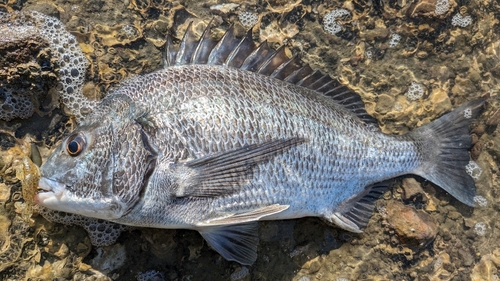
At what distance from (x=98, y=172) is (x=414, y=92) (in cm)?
224

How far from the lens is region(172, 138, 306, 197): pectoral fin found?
2.29m

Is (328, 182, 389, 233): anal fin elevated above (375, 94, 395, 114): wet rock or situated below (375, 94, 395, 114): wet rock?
below

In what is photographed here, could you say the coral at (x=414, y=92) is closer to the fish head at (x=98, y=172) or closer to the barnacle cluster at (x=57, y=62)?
the fish head at (x=98, y=172)

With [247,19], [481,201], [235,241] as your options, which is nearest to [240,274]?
[235,241]

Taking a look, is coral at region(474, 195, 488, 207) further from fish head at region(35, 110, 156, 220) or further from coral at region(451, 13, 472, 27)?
fish head at region(35, 110, 156, 220)

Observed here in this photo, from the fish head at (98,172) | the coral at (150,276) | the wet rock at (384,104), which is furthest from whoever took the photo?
the wet rock at (384,104)

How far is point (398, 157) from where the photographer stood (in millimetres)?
2781

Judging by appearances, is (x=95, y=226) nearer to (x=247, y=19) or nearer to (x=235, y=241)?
(x=235, y=241)

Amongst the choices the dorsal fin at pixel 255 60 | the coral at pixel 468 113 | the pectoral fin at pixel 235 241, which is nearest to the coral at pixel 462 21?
the coral at pixel 468 113

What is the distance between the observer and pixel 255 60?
2.68 metres

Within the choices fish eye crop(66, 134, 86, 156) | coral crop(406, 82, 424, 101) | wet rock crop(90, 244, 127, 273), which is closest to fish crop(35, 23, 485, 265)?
fish eye crop(66, 134, 86, 156)

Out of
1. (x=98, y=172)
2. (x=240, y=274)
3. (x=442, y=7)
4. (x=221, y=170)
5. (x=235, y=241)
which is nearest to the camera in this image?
(x=98, y=172)

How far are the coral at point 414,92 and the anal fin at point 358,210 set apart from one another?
68cm

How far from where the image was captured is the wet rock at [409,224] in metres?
2.88
